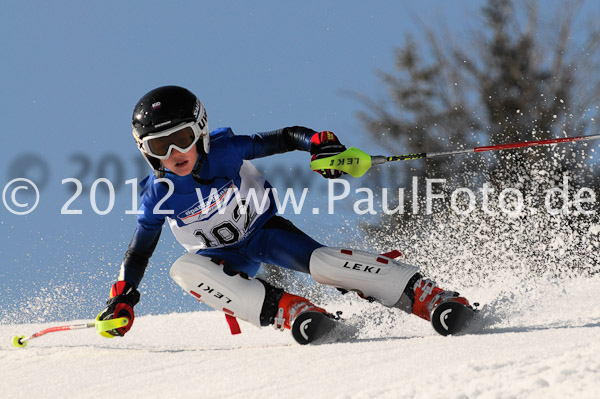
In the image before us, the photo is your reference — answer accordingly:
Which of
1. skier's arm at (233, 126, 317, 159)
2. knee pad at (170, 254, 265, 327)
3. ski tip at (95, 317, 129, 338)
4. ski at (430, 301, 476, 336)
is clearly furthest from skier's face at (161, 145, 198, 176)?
Result: ski at (430, 301, 476, 336)

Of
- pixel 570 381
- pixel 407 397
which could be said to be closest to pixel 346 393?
pixel 407 397

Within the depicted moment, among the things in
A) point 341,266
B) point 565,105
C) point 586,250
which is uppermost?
point 565,105

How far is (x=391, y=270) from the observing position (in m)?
3.57

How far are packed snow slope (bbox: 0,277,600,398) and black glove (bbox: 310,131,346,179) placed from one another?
2.81 ft

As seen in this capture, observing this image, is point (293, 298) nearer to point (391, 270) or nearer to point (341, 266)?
point (341, 266)

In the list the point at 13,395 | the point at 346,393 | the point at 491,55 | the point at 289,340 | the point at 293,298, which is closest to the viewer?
the point at 346,393

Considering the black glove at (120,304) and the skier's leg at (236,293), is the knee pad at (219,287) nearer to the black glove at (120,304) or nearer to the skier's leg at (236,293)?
the skier's leg at (236,293)

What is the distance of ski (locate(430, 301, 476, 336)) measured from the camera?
3.31 meters

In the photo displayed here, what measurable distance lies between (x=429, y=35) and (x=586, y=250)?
17.9ft

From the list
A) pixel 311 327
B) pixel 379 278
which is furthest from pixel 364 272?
pixel 311 327

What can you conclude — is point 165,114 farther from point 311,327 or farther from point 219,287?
point 311,327

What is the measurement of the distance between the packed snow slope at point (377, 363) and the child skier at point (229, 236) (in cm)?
23

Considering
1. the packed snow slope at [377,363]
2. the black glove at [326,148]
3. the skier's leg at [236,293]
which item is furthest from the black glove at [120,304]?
the black glove at [326,148]

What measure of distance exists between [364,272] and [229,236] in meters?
0.85
